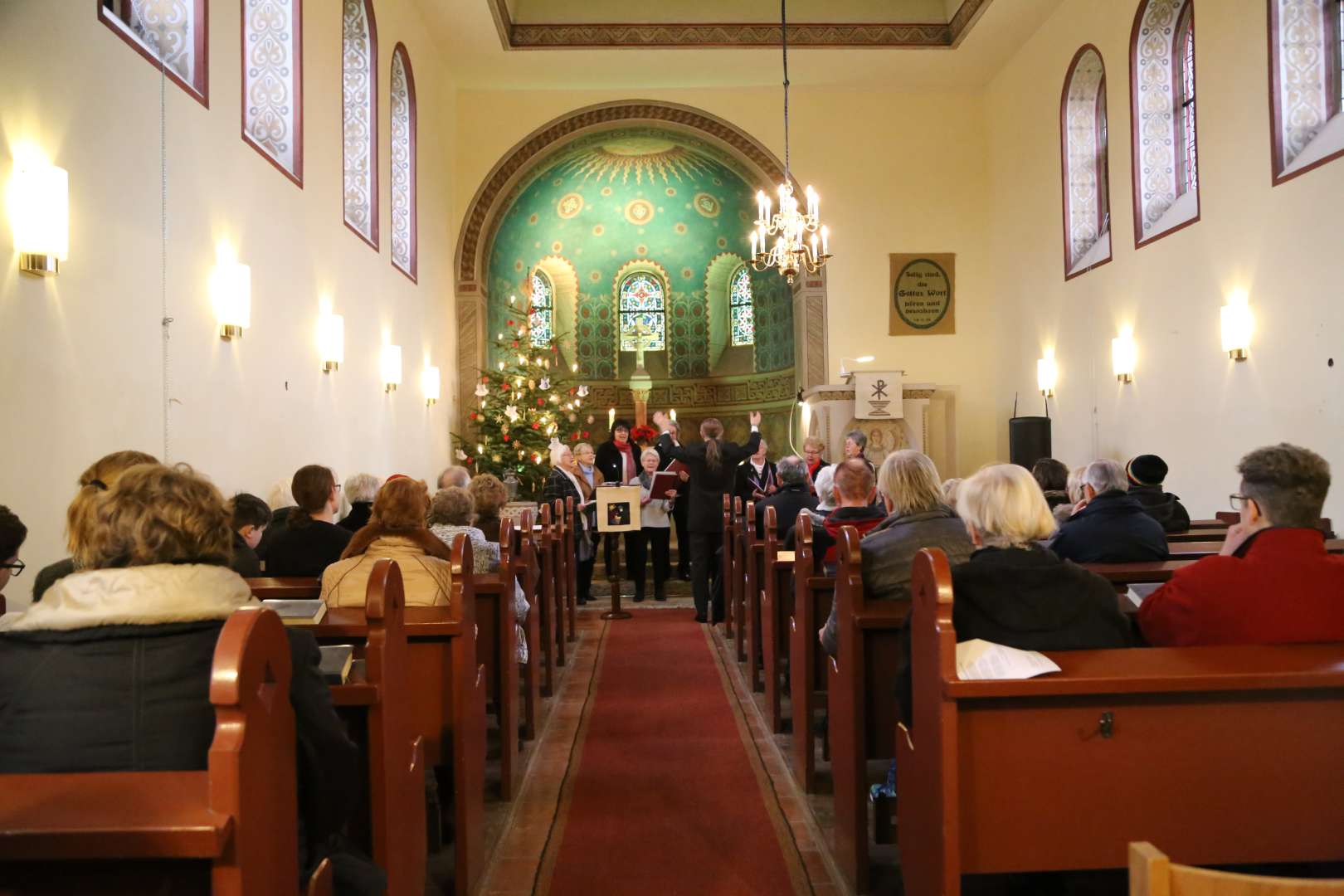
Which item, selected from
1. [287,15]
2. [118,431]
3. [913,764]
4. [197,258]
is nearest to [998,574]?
[913,764]

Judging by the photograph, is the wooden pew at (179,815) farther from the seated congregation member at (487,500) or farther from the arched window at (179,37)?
the arched window at (179,37)

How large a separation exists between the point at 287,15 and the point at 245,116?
116cm

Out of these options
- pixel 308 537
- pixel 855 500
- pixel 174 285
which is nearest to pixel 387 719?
pixel 308 537

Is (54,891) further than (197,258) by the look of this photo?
No

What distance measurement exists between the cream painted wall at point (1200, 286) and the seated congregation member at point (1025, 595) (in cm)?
538

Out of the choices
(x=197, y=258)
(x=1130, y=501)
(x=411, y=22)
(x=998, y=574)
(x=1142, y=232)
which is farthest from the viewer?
(x=411, y=22)

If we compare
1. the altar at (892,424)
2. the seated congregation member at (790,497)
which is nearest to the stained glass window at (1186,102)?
the altar at (892,424)

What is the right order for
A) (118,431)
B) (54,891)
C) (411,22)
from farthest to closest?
1. (411,22)
2. (118,431)
3. (54,891)

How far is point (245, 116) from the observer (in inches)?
258

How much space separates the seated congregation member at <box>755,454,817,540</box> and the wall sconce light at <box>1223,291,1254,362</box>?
146 inches

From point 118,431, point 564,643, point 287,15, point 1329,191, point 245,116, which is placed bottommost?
point 564,643

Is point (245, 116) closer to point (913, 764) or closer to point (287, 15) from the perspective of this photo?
point (287, 15)

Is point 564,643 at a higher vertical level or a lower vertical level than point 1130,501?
lower

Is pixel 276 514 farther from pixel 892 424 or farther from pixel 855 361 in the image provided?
pixel 855 361
